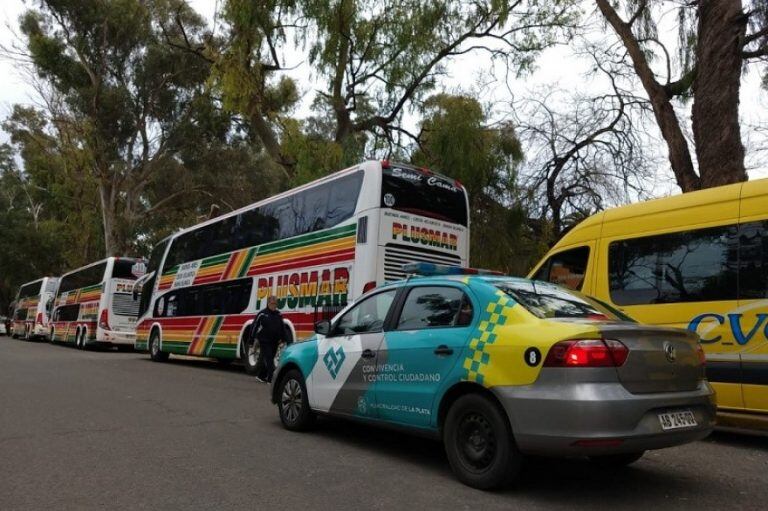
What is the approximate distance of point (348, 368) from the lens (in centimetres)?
606

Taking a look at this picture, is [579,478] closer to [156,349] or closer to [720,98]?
[720,98]

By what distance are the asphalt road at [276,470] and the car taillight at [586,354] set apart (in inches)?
40.1

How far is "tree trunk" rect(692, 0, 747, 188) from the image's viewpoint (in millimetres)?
11414

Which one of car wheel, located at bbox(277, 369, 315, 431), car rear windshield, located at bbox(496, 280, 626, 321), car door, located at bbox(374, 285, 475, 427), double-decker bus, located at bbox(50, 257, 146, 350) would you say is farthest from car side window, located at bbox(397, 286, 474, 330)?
double-decker bus, located at bbox(50, 257, 146, 350)

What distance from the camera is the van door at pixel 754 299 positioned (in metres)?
6.41

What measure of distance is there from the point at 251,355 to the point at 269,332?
2.24 meters

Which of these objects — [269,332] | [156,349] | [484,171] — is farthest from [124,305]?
[484,171]

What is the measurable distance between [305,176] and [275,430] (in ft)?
37.9

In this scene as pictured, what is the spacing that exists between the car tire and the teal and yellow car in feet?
0.05

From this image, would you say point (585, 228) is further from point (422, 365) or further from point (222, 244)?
point (222, 244)

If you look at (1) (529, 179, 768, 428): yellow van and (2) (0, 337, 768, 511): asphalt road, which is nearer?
(2) (0, 337, 768, 511): asphalt road

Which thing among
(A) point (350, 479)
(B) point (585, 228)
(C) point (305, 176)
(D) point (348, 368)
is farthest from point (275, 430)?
(C) point (305, 176)

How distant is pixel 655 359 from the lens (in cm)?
441

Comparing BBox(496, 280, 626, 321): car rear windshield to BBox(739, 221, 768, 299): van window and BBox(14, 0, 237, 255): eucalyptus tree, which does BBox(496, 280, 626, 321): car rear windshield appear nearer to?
BBox(739, 221, 768, 299): van window
